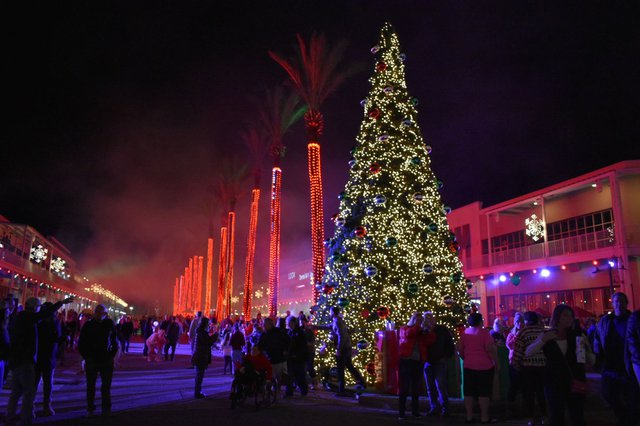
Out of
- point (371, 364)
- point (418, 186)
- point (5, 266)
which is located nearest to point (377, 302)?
point (371, 364)

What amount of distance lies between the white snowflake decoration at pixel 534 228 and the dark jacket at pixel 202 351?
2483 cm

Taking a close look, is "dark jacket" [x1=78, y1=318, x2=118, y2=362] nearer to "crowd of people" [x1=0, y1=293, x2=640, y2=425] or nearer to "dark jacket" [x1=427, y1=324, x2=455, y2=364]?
"crowd of people" [x1=0, y1=293, x2=640, y2=425]

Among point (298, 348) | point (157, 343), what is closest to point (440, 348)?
point (298, 348)

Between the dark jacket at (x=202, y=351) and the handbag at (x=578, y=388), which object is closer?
the handbag at (x=578, y=388)

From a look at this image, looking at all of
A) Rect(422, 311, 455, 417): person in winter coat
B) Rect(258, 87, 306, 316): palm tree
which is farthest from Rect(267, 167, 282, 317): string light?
Rect(422, 311, 455, 417): person in winter coat

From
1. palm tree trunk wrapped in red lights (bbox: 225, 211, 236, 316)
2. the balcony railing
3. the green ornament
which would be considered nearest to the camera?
the green ornament

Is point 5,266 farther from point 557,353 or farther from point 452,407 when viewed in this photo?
point 557,353

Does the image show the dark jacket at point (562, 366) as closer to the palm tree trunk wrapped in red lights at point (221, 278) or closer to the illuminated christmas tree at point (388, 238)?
the illuminated christmas tree at point (388, 238)

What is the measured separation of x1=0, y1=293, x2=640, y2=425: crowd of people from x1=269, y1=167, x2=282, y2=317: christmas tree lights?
1446 cm

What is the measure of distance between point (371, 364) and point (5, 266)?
97.9 ft

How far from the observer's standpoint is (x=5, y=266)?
108ft

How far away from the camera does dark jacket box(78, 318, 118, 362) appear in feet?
26.0

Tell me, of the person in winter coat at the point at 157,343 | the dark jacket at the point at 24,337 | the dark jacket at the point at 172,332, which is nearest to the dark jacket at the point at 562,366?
the dark jacket at the point at 24,337

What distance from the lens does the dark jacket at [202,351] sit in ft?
32.6
